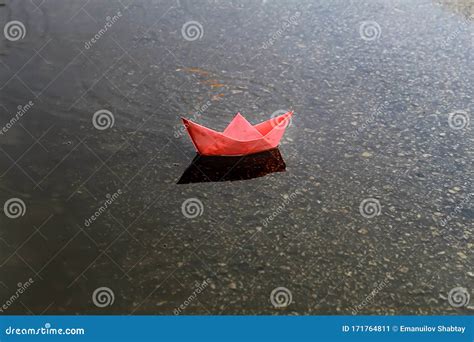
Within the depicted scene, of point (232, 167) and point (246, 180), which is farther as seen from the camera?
point (232, 167)

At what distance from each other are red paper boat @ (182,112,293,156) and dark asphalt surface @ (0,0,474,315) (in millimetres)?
145

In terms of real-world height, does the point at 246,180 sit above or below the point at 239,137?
below

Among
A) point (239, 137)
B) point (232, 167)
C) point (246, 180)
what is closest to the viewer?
point (246, 180)

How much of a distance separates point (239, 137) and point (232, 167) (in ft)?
0.82

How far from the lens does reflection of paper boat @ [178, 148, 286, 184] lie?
4.14 m

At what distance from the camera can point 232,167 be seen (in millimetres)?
4246

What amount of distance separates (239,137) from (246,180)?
382mm

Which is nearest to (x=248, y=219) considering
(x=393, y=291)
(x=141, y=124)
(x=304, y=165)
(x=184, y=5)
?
(x=304, y=165)

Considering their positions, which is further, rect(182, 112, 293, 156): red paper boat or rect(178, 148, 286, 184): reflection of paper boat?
rect(182, 112, 293, 156): red paper boat

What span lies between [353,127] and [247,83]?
106 cm

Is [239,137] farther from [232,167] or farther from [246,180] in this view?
[246,180]

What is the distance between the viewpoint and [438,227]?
379 cm

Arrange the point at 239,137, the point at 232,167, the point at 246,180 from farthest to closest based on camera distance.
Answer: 1. the point at 239,137
2. the point at 232,167
3. the point at 246,180

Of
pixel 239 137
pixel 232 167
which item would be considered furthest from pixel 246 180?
pixel 239 137
